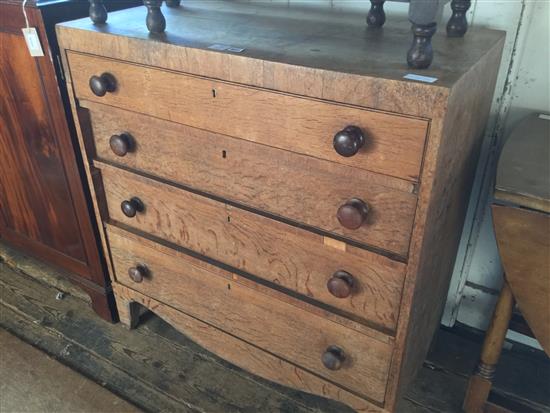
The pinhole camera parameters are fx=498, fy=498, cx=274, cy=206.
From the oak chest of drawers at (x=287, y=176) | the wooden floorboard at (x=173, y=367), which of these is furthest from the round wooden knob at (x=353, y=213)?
the wooden floorboard at (x=173, y=367)

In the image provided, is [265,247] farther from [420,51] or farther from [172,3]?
[172,3]

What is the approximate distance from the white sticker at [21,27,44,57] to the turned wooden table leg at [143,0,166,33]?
37 centimetres

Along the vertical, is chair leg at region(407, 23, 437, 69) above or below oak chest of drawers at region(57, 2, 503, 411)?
above

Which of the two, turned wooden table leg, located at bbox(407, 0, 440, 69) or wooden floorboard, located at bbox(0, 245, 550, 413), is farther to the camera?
wooden floorboard, located at bbox(0, 245, 550, 413)

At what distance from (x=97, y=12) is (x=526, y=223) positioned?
1067 mm

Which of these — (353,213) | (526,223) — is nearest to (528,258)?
(526,223)

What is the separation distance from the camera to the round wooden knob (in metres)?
0.98

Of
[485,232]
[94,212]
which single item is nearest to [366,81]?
[485,232]

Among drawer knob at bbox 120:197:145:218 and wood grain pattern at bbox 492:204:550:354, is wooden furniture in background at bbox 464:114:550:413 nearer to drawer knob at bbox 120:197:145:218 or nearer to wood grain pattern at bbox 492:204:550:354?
wood grain pattern at bbox 492:204:550:354

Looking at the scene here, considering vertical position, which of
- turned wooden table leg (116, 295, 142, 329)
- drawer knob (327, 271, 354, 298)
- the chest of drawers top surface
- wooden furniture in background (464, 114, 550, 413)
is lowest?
turned wooden table leg (116, 295, 142, 329)

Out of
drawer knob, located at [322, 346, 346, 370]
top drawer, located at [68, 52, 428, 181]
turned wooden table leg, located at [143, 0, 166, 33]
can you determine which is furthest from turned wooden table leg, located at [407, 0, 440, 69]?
drawer knob, located at [322, 346, 346, 370]

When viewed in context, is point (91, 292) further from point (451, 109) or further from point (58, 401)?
point (451, 109)

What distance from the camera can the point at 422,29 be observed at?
84 centimetres

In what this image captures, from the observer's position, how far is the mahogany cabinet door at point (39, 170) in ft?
4.49
